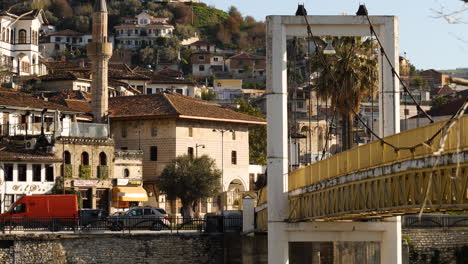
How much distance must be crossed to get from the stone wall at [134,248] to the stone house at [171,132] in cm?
2778

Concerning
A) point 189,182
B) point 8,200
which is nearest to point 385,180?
point 8,200

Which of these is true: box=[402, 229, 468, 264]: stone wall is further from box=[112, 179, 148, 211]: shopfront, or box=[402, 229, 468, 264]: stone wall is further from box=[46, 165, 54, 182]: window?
box=[46, 165, 54, 182]: window

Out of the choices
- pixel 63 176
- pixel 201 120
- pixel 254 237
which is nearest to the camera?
pixel 254 237

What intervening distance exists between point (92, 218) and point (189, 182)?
65.1 ft

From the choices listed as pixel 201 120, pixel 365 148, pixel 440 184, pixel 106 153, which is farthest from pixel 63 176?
pixel 440 184

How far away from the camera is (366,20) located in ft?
166

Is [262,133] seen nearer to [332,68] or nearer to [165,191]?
[165,191]

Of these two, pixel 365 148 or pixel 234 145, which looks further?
pixel 234 145

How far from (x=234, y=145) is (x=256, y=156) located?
2237cm

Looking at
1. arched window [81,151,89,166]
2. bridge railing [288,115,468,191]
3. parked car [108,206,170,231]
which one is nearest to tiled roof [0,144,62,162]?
arched window [81,151,89,166]

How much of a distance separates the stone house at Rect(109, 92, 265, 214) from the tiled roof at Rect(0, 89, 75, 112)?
5195 millimetres

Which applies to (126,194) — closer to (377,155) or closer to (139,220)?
(139,220)

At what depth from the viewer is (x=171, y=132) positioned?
317ft

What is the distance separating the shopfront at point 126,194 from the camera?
90.0m
